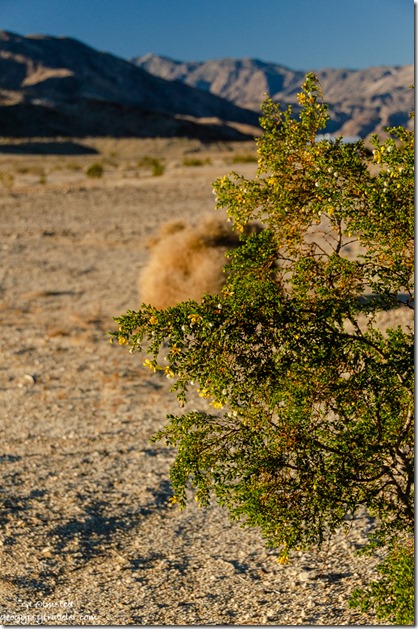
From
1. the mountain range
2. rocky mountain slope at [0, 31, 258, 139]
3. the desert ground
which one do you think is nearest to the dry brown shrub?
the desert ground

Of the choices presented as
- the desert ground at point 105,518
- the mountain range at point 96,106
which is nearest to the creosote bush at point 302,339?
the desert ground at point 105,518

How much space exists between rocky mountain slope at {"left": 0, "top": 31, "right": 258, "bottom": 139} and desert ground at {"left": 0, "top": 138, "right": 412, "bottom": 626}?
87.3 m

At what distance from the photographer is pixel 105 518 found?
7.29m

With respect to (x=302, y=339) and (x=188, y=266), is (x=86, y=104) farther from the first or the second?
(x=302, y=339)

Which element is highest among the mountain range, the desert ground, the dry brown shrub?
the mountain range

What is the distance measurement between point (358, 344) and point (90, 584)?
9.22 feet

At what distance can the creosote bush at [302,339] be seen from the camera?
4617 millimetres

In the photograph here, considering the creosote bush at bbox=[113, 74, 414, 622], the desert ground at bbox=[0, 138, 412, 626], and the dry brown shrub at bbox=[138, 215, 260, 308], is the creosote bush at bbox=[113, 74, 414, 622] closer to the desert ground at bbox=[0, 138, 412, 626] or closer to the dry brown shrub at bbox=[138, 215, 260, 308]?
the desert ground at bbox=[0, 138, 412, 626]

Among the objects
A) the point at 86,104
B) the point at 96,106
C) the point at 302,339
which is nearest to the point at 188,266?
the point at 302,339

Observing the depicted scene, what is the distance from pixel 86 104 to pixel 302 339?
398 feet

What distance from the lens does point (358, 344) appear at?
501cm

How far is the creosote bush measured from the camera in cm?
462

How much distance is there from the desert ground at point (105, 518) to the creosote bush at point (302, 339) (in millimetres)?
1187

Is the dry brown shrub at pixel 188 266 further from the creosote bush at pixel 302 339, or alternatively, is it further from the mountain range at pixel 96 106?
the mountain range at pixel 96 106
